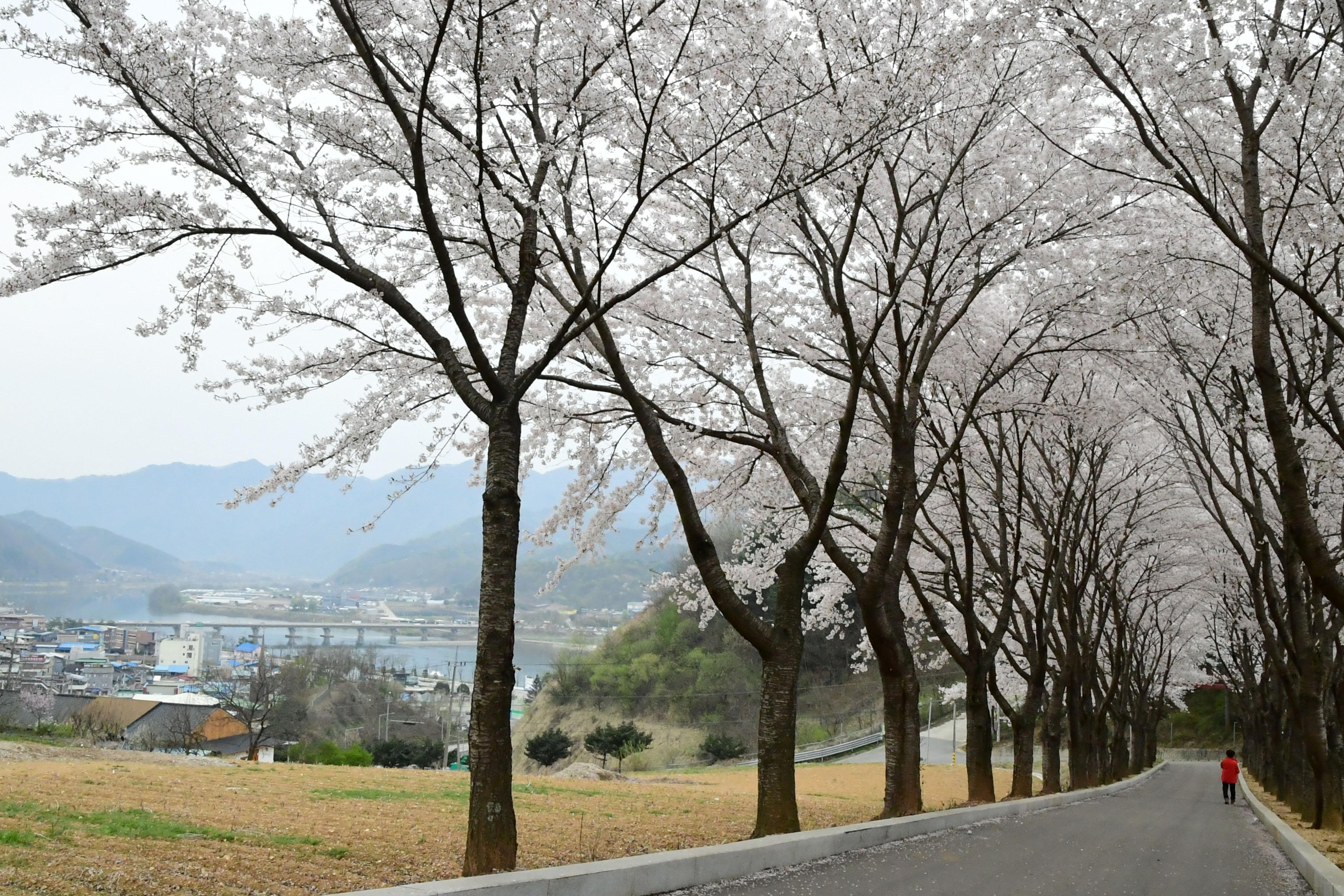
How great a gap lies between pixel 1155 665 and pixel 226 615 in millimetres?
135689

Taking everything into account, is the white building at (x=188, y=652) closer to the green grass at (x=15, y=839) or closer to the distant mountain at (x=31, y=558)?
the distant mountain at (x=31, y=558)

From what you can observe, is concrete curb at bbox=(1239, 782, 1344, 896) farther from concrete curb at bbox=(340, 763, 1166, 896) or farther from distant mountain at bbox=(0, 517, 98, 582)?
distant mountain at bbox=(0, 517, 98, 582)

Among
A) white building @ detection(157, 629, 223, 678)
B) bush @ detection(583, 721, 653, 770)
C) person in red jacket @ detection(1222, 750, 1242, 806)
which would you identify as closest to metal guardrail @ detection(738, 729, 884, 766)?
bush @ detection(583, 721, 653, 770)

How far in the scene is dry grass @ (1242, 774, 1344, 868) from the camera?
933 cm

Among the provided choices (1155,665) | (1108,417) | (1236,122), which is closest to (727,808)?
(1108,417)

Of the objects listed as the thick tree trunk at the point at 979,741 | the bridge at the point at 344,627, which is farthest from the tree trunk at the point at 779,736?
the bridge at the point at 344,627

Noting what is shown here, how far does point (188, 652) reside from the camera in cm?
9056

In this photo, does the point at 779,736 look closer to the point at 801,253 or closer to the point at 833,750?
the point at 801,253

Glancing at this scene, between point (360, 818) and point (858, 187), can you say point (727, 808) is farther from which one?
point (858, 187)

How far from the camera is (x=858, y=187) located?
800 centimetres

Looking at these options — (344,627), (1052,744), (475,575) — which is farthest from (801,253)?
(475,575)

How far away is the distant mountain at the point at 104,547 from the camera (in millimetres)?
167875

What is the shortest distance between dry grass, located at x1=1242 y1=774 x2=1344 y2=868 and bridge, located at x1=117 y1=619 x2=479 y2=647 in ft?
261

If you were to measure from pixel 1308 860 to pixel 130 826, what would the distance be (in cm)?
978
